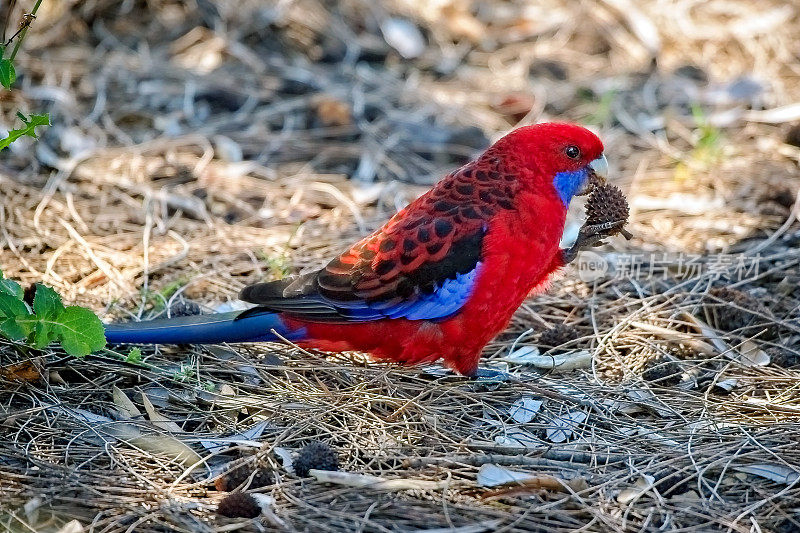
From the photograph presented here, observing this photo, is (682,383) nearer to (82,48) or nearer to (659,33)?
(659,33)

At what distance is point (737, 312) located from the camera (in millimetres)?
3930

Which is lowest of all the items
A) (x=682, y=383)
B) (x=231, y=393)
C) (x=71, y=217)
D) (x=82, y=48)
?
(x=682, y=383)

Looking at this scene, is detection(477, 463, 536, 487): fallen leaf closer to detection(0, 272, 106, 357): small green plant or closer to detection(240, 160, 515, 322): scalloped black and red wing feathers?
detection(240, 160, 515, 322): scalloped black and red wing feathers

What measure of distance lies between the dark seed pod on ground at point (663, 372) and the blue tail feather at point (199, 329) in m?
1.48

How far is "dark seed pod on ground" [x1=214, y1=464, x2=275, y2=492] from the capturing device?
2834mm

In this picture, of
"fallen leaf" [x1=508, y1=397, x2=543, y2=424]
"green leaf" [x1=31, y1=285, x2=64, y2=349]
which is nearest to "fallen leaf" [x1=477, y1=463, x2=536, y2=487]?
"fallen leaf" [x1=508, y1=397, x2=543, y2=424]

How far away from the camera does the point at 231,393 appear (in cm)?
342

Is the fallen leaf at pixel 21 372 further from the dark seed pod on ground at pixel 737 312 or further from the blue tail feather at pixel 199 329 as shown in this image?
the dark seed pod on ground at pixel 737 312

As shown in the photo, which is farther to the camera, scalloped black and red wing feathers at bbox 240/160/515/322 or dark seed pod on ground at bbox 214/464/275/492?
scalloped black and red wing feathers at bbox 240/160/515/322

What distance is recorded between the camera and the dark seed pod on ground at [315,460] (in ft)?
9.47

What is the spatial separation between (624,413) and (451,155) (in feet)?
8.95

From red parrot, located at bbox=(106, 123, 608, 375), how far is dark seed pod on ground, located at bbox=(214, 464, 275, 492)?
2.22 ft

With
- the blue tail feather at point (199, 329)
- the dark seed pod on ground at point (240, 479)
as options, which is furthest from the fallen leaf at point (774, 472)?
the blue tail feather at point (199, 329)

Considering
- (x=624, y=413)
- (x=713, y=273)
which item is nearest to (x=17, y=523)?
(x=624, y=413)
